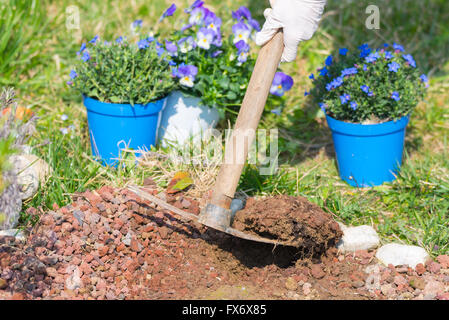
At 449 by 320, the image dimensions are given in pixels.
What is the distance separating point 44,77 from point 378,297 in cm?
269

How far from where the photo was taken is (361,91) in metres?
3.12

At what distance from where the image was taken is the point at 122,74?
311 centimetres

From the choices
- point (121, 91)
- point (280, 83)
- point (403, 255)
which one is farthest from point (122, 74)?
point (403, 255)

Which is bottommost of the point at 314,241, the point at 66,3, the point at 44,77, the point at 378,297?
the point at 378,297

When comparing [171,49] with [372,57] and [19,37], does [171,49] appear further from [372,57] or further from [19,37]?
[19,37]

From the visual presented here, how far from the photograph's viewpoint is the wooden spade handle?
2576 millimetres

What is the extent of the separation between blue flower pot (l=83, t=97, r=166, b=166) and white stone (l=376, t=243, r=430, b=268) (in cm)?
138

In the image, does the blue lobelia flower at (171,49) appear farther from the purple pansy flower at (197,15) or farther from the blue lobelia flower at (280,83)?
the blue lobelia flower at (280,83)

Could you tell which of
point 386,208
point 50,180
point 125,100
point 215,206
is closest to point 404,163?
point 386,208

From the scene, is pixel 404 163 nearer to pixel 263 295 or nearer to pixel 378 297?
pixel 378 297

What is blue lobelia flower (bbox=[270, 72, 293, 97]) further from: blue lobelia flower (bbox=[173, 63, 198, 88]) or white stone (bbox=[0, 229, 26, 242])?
white stone (bbox=[0, 229, 26, 242])

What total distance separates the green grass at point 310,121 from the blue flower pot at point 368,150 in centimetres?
7

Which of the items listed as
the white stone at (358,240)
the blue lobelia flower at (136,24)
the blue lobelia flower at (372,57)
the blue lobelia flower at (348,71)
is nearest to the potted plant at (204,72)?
the blue lobelia flower at (136,24)

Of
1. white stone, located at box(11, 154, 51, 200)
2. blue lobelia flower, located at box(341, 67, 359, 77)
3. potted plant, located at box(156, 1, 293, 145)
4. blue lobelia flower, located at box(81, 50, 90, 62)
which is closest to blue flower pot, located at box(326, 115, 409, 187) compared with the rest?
blue lobelia flower, located at box(341, 67, 359, 77)
